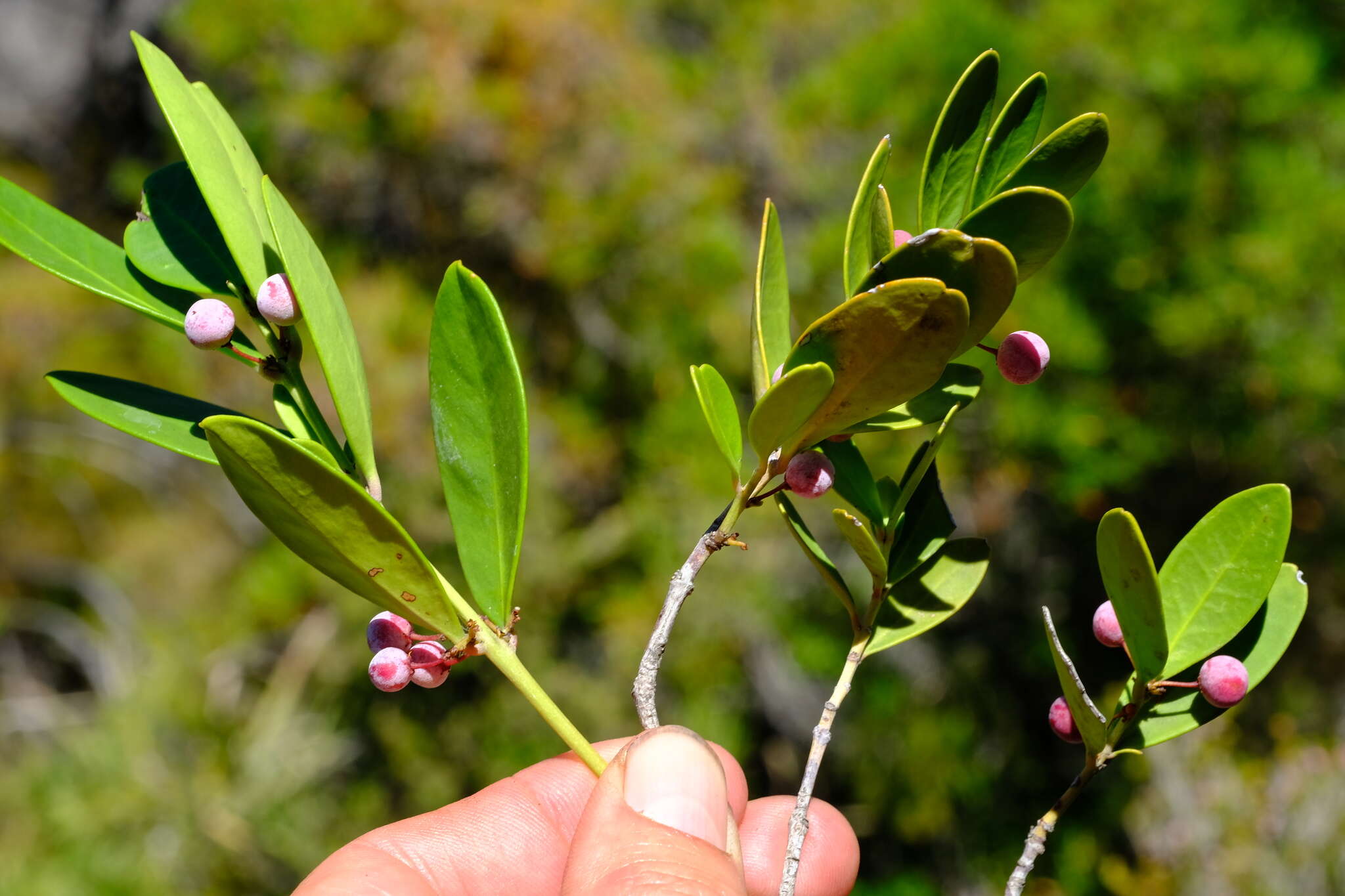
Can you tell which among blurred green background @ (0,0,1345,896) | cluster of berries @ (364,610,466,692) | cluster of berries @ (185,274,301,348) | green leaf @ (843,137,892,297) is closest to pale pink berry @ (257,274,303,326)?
cluster of berries @ (185,274,301,348)

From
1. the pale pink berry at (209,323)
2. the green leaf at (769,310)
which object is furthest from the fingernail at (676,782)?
the pale pink berry at (209,323)

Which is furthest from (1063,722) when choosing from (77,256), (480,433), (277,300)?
(77,256)

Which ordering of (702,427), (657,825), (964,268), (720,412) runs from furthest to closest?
1. (702,427)
2. (657,825)
3. (720,412)
4. (964,268)

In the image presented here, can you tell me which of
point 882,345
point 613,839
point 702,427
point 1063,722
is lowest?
point 702,427

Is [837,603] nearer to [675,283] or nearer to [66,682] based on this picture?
[675,283]

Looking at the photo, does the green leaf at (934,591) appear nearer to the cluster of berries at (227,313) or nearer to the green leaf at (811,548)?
the green leaf at (811,548)

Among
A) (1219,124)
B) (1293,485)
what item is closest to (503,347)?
(1219,124)

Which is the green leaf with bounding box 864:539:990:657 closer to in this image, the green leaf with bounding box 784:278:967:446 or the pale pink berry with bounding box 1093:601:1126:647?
the pale pink berry with bounding box 1093:601:1126:647

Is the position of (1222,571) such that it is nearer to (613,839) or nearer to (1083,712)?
(1083,712)
